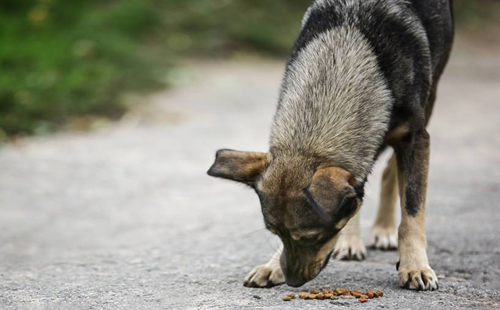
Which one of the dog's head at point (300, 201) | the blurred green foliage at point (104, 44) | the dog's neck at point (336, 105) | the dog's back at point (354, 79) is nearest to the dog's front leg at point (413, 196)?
the dog's back at point (354, 79)

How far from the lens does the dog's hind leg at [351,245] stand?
17.4ft

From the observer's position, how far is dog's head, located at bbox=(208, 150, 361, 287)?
3.81 meters

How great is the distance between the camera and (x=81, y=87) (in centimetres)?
1197

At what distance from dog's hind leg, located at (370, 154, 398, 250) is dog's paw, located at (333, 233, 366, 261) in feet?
1.30

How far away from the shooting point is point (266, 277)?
4.52 m

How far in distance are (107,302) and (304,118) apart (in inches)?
61.3

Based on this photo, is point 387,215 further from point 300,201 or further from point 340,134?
point 300,201

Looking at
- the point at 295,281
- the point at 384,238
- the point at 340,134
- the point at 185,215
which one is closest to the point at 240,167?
the point at 340,134

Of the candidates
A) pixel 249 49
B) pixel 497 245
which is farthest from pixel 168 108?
pixel 497 245

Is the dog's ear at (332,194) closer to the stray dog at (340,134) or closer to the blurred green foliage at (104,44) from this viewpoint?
the stray dog at (340,134)

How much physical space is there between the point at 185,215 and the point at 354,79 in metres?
3.31

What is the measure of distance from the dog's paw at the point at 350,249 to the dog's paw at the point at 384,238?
38 centimetres

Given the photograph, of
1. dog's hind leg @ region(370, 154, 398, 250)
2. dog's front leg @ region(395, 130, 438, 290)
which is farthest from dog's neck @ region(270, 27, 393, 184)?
dog's hind leg @ region(370, 154, 398, 250)

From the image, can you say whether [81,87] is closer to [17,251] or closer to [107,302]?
[17,251]
